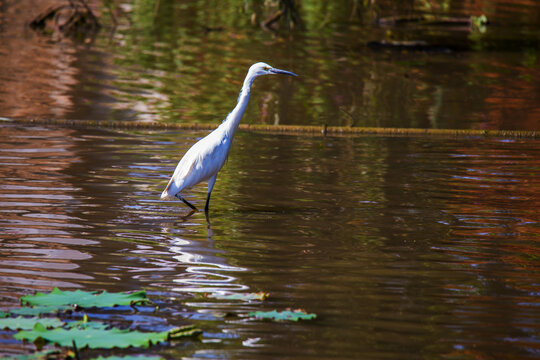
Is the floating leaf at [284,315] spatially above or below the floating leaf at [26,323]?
below

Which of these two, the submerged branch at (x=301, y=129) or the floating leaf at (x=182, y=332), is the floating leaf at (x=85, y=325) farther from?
the submerged branch at (x=301, y=129)

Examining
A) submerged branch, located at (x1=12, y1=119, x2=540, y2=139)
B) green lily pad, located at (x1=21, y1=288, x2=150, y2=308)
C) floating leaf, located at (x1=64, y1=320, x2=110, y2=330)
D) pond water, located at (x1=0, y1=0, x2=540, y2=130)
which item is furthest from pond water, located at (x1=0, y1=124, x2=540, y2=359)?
pond water, located at (x1=0, y1=0, x2=540, y2=130)

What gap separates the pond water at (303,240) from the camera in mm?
4617

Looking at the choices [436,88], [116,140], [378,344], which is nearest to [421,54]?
[436,88]

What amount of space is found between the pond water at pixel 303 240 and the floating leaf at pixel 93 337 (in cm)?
13

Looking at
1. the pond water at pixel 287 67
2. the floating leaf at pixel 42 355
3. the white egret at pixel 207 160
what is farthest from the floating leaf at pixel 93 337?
the pond water at pixel 287 67

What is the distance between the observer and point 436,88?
15031mm

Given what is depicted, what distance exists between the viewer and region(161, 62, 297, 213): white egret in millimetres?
7385

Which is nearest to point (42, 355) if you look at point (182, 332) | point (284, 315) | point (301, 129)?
point (182, 332)

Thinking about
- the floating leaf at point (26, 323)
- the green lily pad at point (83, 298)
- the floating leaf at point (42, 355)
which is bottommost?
the floating leaf at point (42, 355)

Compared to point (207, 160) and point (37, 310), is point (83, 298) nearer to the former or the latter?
point (37, 310)

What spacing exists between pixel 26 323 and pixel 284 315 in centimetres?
134

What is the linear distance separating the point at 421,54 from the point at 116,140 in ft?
33.1

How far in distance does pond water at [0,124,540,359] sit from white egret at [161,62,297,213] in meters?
0.26
